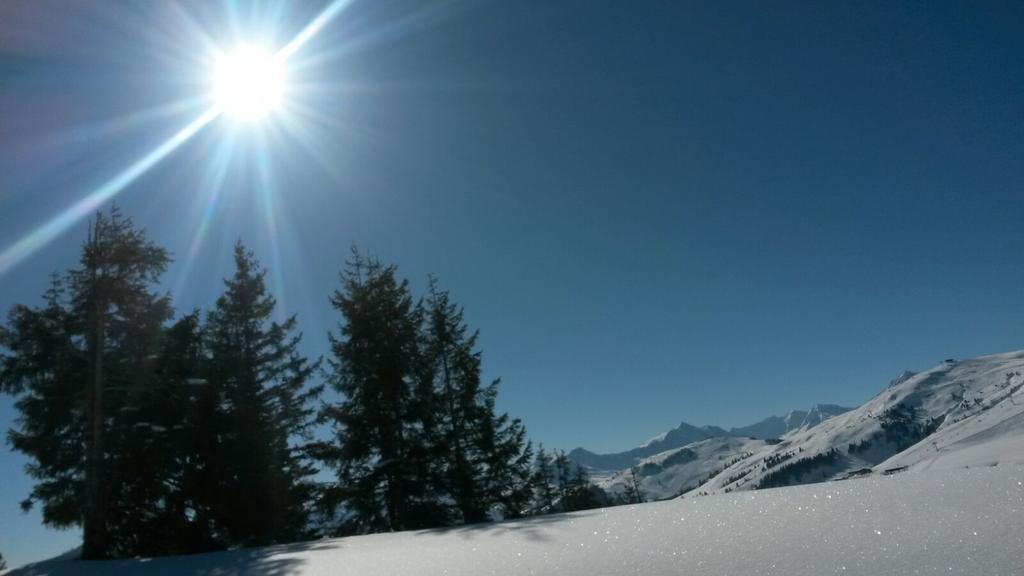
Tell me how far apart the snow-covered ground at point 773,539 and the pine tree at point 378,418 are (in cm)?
1171

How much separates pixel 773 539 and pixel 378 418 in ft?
51.3

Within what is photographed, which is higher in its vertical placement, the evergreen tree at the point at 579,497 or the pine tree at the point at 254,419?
the pine tree at the point at 254,419

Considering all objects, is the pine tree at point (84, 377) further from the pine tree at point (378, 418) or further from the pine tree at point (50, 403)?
the pine tree at point (378, 418)

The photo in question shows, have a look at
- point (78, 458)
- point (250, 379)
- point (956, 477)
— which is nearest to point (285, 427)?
point (250, 379)

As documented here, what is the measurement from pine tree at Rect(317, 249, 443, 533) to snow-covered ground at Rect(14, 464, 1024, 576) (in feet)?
38.4

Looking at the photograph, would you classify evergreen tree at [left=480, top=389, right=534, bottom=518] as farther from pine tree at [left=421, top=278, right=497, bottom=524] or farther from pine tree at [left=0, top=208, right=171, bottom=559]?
pine tree at [left=0, top=208, right=171, bottom=559]

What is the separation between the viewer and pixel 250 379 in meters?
17.7

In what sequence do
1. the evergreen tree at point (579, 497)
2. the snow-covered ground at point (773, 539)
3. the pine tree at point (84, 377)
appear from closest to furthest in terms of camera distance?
the snow-covered ground at point (773, 539)
the pine tree at point (84, 377)
the evergreen tree at point (579, 497)

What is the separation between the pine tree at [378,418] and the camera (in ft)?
54.4

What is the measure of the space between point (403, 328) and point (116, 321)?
8186mm

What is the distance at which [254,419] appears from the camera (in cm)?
1677

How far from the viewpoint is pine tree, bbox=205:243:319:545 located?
1567cm

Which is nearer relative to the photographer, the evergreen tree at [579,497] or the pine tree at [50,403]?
the pine tree at [50,403]

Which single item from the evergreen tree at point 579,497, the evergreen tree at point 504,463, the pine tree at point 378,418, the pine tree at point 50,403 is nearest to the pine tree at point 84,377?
the pine tree at point 50,403
